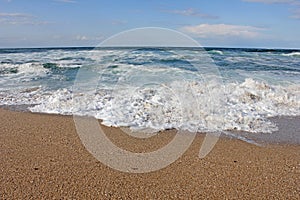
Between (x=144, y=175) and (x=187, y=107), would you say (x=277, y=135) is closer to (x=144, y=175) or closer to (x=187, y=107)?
(x=187, y=107)

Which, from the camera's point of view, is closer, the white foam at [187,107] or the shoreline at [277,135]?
the shoreline at [277,135]

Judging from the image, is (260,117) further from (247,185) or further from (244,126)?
(247,185)

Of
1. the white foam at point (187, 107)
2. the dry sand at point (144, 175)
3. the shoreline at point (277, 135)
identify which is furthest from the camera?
the white foam at point (187, 107)

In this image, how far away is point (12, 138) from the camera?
15.0ft

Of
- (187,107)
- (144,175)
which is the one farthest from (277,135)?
(144,175)

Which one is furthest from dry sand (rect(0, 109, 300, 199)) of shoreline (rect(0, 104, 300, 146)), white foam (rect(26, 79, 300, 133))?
white foam (rect(26, 79, 300, 133))

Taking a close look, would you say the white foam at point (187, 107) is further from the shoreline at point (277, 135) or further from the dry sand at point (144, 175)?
the dry sand at point (144, 175)

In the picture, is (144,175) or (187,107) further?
(187,107)

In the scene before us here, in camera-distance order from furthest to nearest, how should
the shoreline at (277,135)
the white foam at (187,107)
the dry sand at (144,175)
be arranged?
the white foam at (187,107) < the shoreline at (277,135) < the dry sand at (144,175)

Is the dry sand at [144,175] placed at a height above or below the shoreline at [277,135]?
above

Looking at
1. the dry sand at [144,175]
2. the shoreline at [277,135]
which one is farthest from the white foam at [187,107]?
the dry sand at [144,175]

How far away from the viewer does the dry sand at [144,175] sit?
3.00 m

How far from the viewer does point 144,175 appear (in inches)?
133

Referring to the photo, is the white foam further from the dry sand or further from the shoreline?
the dry sand
